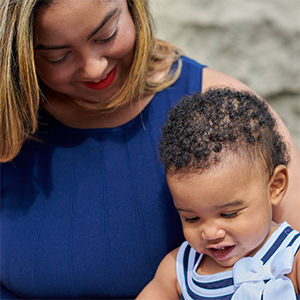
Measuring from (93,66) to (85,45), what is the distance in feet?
0.27

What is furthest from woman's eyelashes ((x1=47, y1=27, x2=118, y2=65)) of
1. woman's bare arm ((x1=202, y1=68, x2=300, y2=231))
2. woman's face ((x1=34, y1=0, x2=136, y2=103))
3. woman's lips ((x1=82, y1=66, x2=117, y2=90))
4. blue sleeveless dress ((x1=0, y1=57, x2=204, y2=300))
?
woman's bare arm ((x1=202, y1=68, x2=300, y2=231))

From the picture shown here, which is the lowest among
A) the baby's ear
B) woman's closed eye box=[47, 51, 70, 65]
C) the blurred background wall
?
the baby's ear

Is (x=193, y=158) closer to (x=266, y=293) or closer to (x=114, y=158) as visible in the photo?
(x=266, y=293)

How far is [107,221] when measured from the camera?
57.9 inches

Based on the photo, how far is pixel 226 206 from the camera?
1.07 m

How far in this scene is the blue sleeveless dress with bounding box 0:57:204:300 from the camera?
1444 millimetres

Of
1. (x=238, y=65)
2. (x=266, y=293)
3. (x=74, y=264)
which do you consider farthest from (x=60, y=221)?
(x=238, y=65)

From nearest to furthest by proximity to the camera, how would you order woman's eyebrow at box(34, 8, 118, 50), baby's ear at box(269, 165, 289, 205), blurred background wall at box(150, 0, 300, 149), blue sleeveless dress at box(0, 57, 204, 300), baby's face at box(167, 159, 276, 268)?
baby's face at box(167, 159, 276, 268), baby's ear at box(269, 165, 289, 205), woman's eyebrow at box(34, 8, 118, 50), blue sleeveless dress at box(0, 57, 204, 300), blurred background wall at box(150, 0, 300, 149)

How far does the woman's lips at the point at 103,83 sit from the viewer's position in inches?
58.1

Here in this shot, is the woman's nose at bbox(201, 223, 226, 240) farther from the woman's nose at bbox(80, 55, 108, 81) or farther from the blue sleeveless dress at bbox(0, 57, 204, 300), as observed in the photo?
the woman's nose at bbox(80, 55, 108, 81)

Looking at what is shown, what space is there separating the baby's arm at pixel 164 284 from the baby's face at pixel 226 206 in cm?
24

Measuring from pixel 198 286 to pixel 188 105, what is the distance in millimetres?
610

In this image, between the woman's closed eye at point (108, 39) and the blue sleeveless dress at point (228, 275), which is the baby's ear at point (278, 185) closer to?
the blue sleeveless dress at point (228, 275)

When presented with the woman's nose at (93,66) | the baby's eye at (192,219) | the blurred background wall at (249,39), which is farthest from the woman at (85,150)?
the blurred background wall at (249,39)
